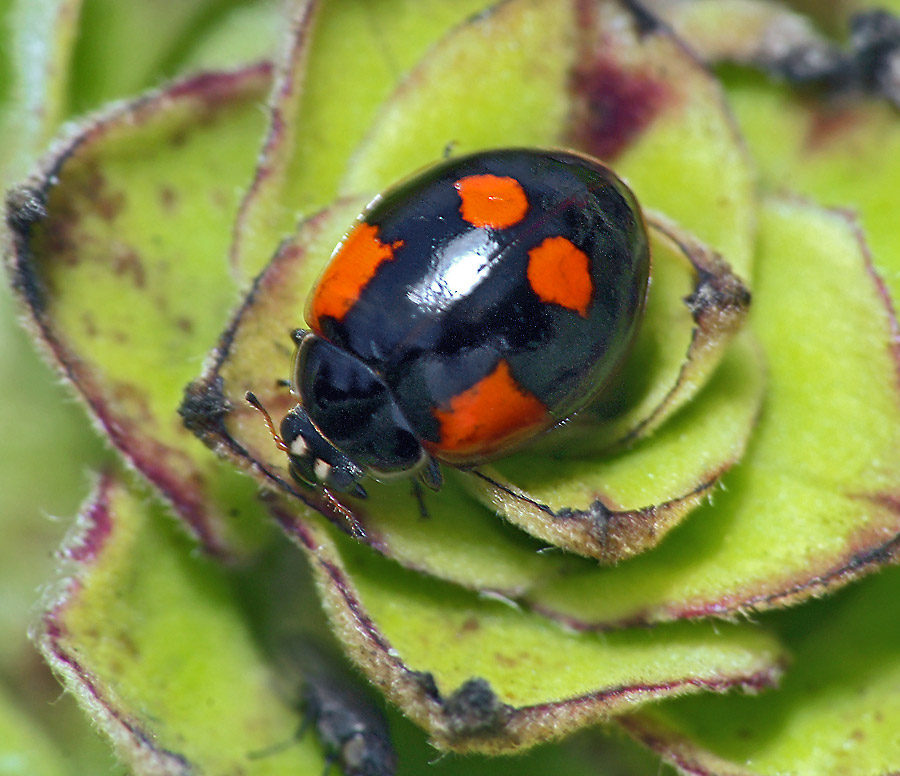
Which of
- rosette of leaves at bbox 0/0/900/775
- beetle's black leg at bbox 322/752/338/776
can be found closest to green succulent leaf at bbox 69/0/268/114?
rosette of leaves at bbox 0/0/900/775

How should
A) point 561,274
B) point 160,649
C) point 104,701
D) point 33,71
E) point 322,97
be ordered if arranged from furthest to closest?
point 33,71 < point 322,97 < point 160,649 < point 561,274 < point 104,701

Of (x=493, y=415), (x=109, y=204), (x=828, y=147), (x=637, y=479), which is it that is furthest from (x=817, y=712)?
(x=109, y=204)

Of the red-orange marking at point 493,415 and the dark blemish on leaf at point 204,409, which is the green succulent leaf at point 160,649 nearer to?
the dark blemish on leaf at point 204,409

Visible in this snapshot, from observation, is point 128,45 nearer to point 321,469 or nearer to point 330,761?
point 321,469

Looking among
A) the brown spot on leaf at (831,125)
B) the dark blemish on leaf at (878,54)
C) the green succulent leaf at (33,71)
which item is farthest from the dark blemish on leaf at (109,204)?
Result: the dark blemish on leaf at (878,54)

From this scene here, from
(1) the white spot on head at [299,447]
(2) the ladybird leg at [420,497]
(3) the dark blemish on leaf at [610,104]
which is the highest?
(3) the dark blemish on leaf at [610,104]
